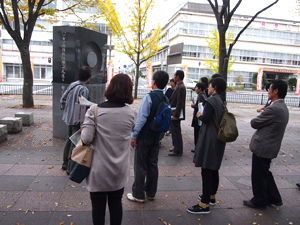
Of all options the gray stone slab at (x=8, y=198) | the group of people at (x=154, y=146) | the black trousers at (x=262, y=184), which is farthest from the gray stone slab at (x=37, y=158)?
the black trousers at (x=262, y=184)

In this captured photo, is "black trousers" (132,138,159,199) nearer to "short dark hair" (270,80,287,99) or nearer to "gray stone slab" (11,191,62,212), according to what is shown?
"gray stone slab" (11,191,62,212)

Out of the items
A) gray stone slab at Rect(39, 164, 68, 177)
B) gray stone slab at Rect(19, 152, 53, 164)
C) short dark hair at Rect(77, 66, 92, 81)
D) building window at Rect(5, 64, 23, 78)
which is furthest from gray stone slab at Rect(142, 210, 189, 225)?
building window at Rect(5, 64, 23, 78)

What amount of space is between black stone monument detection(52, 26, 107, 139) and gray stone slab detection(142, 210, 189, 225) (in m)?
4.15

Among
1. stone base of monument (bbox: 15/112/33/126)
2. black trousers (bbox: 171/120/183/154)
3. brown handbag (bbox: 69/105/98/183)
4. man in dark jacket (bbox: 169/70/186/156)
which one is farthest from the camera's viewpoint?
stone base of monument (bbox: 15/112/33/126)

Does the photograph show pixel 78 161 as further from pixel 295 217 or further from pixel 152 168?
pixel 295 217

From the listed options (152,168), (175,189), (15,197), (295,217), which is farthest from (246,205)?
(15,197)

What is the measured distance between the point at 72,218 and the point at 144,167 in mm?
1145

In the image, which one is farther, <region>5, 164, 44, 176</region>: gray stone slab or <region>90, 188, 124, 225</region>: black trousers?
<region>5, 164, 44, 176</region>: gray stone slab

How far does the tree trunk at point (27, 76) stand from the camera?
11.2 metres

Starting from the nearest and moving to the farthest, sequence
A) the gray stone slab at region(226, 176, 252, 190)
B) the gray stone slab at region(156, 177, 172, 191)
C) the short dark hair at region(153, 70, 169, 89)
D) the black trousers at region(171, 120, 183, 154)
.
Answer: the short dark hair at region(153, 70, 169, 89) → the gray stone slab at region(156, 177, 172, 191) → the gray stone slab at region(226, 176, 252, 190) → the black trousers at region(171, 120, 183, 154)

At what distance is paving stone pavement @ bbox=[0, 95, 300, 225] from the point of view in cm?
325

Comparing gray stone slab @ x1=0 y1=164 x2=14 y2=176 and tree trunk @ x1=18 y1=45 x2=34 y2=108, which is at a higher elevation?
tree trunk @ x1=18 y1=45 x2=34 y2=108

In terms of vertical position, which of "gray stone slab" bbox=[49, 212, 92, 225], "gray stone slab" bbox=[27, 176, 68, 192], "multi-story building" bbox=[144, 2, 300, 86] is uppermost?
"multi-story building" bbox=[144, 2, 300, 86]

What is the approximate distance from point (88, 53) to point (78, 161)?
4.94 meters
